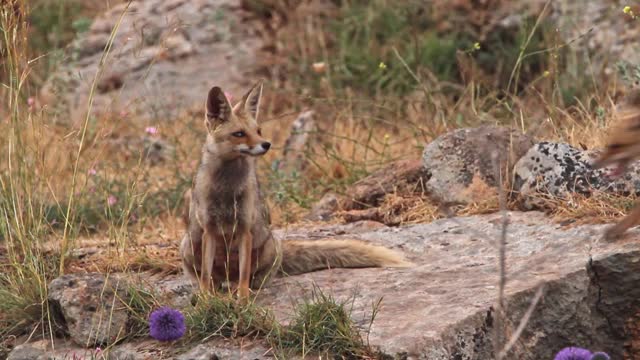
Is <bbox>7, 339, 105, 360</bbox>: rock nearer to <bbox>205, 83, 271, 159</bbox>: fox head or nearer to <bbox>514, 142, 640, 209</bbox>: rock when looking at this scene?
<bbox>205, 83, 271, 159</bbox>: fox head

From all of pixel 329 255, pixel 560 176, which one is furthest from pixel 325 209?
pixel 560 176

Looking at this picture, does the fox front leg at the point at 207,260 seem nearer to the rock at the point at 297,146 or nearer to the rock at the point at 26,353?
the rock at the point at 26,353

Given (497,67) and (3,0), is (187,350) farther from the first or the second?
(497,67)

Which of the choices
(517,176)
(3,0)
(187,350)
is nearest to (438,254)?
(517,176)

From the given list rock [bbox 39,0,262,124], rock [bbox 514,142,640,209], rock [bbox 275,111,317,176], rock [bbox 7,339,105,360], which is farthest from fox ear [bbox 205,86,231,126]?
rock [bbox 39,0,262,124]

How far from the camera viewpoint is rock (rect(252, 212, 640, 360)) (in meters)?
4.14

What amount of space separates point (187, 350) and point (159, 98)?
5080mm

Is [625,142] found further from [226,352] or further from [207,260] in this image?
[207,260]

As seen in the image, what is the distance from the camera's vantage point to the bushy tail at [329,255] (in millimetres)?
5027

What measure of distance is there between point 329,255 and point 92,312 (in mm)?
1056

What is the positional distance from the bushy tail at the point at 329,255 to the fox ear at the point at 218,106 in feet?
2.07

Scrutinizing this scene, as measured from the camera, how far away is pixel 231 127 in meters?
4.74

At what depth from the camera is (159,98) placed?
9.16 metres

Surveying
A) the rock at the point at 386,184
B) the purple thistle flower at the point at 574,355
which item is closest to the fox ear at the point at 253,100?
the rock at the point at 386,184
